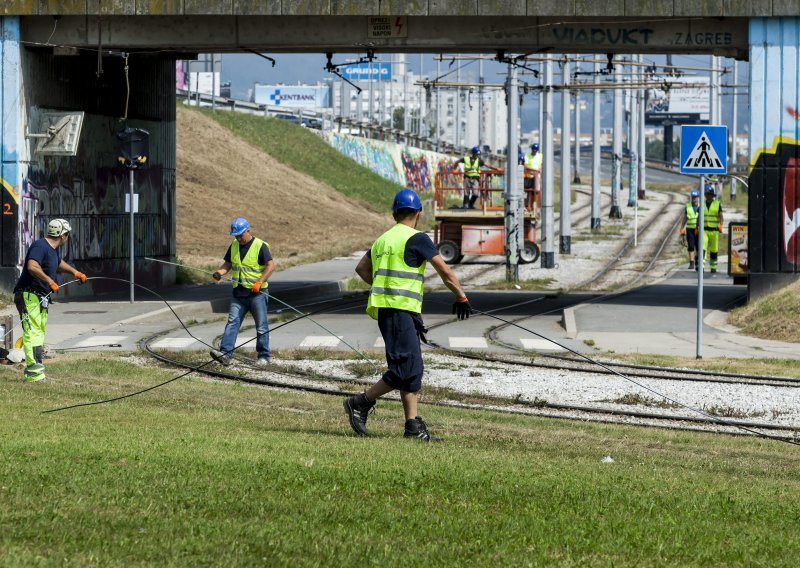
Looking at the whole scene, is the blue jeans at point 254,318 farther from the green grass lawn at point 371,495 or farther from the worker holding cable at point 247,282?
the green grass lawn at point 371,495

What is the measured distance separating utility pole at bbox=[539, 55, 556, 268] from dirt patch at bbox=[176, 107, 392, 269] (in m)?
7.40

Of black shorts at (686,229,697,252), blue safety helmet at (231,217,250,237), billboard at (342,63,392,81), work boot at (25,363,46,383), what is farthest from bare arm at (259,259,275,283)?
billboard at (342,63,392,81)

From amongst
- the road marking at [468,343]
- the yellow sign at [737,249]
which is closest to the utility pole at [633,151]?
the yellow sign at [737,249]

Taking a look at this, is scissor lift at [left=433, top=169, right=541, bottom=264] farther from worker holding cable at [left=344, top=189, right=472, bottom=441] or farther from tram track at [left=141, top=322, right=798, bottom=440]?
worker holding cable at [left=344, top=189, right=472, bottom=441]

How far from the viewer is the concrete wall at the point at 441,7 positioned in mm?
25562

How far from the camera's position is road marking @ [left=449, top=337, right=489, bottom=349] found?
67.6 feet

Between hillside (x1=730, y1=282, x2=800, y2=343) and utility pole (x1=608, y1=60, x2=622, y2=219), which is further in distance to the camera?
utility pole (x1=608, y1=60, x2=622, y2=219)

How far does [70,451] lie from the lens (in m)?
9.17

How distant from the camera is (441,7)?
2575 centimetres

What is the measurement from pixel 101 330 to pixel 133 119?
998 cm

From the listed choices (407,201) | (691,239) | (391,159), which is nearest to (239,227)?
(407,201)

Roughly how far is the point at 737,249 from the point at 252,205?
3043 centimetres

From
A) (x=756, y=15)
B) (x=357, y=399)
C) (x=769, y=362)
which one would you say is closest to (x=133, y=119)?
(x=756, y=15)

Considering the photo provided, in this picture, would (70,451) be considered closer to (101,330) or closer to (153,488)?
(153,488)
